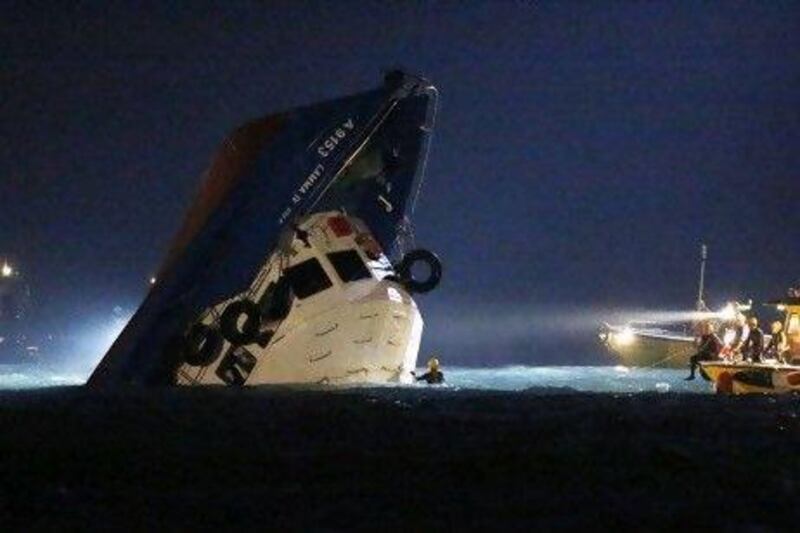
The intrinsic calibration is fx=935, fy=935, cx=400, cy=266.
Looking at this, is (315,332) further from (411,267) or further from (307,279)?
(411,267)

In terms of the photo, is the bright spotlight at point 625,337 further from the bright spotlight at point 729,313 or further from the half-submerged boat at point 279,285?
the half-submerged boat at point 279,285

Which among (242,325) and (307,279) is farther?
(307,279)

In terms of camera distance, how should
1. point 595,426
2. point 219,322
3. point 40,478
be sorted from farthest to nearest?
point 219,322
point 595,426
point 40,478

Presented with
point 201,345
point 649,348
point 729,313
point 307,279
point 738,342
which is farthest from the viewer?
point 649,348

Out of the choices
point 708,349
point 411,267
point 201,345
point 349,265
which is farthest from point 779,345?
point 201,345

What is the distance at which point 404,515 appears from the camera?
5922mm

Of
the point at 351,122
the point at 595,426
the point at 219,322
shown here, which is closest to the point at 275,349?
the point at 219,322

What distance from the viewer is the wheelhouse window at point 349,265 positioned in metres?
23.3

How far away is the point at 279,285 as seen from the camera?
22609 millimetres

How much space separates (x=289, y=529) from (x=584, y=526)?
178cm

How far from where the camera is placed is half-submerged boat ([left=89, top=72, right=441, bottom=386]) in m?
22.3

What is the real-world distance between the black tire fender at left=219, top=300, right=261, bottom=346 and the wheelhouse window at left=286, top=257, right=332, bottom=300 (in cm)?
123

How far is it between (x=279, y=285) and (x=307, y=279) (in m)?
0.73

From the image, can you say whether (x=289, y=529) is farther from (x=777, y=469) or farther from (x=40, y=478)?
(x=777, y=469)
